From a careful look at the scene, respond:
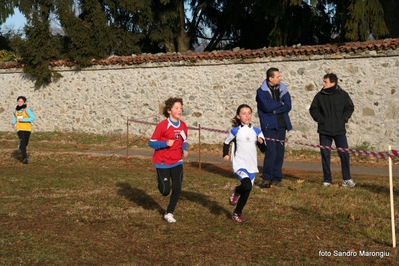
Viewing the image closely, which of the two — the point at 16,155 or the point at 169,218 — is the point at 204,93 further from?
the point at 169,218

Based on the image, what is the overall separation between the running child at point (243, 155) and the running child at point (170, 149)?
2.01 feet

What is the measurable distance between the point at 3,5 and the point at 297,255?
21931 millimetres

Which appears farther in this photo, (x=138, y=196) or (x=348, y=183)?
(x=348, y=183)

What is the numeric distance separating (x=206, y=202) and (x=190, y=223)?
4.65 ft

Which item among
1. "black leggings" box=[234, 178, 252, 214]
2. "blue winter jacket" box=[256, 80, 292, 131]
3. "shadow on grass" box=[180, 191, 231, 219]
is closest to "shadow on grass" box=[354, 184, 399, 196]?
"blue winter jacket" box=[256, 80, 292, 131]

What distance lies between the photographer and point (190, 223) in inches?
299

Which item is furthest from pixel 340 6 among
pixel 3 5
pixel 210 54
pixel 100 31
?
pixel 3 5

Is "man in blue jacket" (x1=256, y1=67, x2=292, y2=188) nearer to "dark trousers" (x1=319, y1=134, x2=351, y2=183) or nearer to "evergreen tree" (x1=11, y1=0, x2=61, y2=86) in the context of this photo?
"dark trousers" (x1=319, y1=134, x2=351, y2=183)

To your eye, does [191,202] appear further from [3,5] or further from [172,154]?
[3,5]

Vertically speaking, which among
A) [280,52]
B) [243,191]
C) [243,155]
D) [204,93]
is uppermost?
[280,52]

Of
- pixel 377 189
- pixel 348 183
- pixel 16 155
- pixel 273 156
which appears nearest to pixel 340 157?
pixel 348 183

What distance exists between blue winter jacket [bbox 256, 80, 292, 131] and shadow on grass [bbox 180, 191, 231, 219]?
165cm

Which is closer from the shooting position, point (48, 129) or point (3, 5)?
point (48, 129)

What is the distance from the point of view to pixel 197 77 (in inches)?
720
